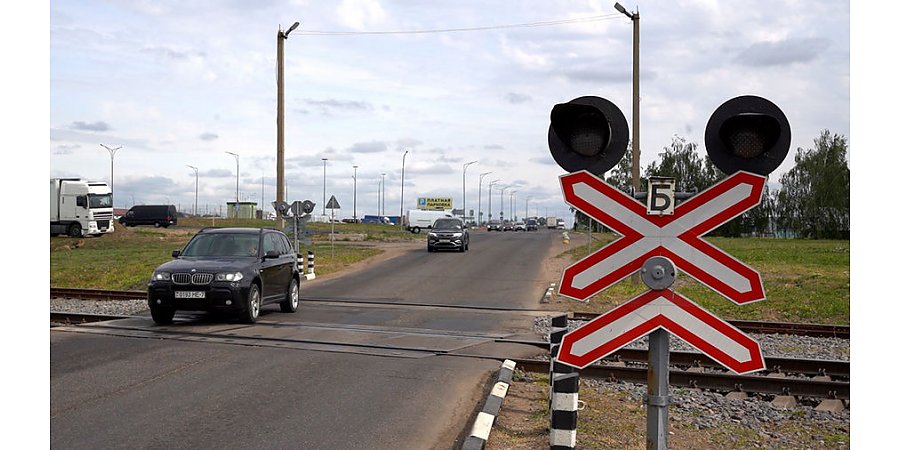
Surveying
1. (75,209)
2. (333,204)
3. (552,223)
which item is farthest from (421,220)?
(552,223)

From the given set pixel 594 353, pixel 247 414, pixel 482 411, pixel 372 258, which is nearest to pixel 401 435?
pixel 482 411

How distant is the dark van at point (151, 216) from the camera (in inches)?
3231

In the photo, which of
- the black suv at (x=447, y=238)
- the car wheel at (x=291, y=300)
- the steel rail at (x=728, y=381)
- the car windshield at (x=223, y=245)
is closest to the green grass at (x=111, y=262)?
the black suv at (x=447, y=238)

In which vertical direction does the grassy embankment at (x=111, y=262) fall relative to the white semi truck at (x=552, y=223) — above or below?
below

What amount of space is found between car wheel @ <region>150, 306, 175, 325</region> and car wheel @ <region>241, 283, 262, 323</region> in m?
1.21

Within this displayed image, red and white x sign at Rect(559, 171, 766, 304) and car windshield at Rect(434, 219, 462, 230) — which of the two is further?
car windshield at Rect(434, 219, 462, 230)

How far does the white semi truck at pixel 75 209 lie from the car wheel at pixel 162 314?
42.1 m

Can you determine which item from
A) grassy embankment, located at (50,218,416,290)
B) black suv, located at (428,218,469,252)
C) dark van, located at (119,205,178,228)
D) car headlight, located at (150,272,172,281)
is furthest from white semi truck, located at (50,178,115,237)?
car headlight, located at (150,272,172,281)

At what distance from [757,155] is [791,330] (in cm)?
1223

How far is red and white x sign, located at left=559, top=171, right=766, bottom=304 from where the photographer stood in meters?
4.64

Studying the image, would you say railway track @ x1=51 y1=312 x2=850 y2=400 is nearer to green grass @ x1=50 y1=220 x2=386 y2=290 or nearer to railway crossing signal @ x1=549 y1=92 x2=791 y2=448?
railway crossing signal @ x1=549 y1=92 x2=791 y2=448

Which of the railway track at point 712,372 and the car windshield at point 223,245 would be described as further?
the car windshield at point 223,245

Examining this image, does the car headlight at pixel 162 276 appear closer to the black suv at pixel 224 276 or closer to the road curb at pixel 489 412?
the black suv at pixel 224 276

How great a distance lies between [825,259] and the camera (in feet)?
118
